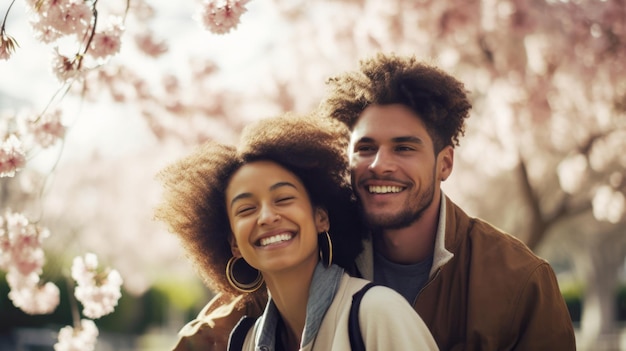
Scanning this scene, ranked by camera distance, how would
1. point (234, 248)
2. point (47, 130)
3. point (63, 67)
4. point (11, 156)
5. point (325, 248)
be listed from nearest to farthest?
1. point (325, 248)
2. point (234, 248)
3. point (63, 67)
4. point (11, 156)
5. point (47, 130)

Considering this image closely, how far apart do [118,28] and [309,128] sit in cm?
131

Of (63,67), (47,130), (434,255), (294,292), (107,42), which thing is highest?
(47,130)

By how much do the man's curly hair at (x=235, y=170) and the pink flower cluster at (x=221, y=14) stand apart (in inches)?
29.4

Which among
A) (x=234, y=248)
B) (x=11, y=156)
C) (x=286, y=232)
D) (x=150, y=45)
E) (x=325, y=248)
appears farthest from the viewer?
(x=150, y=45)

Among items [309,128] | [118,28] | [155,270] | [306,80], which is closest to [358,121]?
[309,128]

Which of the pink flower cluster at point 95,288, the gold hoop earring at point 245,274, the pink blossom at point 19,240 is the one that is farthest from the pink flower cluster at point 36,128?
the gold hoop earring at point 245,274

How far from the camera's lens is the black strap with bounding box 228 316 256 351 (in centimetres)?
300

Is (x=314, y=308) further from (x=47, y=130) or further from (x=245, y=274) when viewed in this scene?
(x=47, y=130)

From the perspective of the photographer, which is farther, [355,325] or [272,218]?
[272,218]

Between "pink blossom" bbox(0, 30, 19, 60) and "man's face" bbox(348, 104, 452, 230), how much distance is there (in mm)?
1383

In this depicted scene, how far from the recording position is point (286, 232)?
2832 mm

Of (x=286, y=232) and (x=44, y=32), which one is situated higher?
(x=44, y=32)

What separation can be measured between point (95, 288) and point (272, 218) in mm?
2242

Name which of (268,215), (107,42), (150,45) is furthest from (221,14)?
(150,45)
